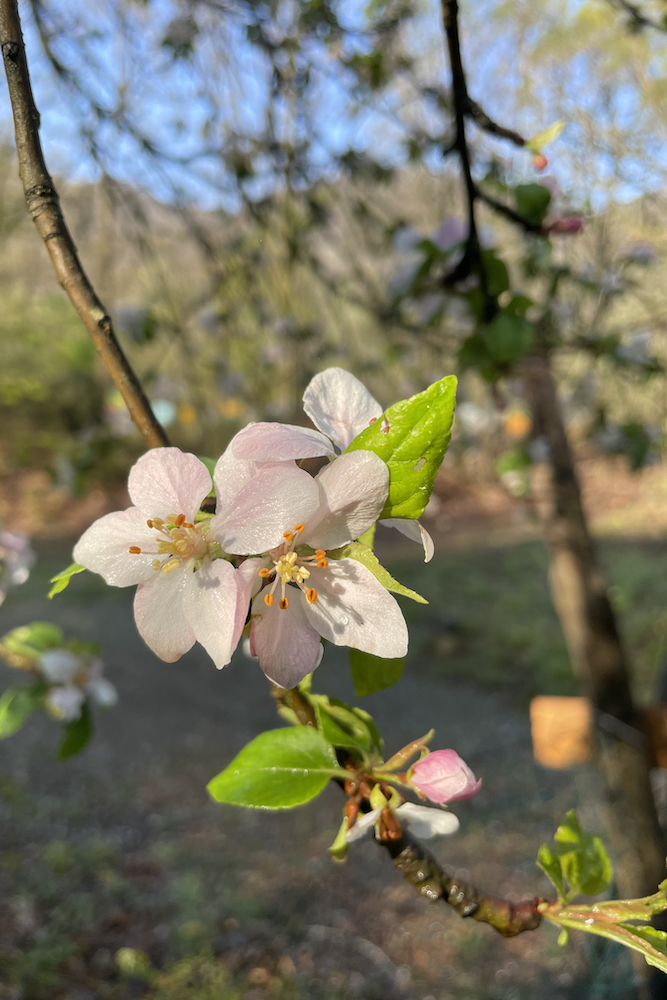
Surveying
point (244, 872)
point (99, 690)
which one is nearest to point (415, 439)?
point (99, 690)


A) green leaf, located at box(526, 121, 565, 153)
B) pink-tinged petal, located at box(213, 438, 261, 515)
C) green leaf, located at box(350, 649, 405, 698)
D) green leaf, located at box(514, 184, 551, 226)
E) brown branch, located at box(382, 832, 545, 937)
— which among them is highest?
green leaf, located at box(526, 121, 565, 153)

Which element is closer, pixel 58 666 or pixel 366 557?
pixel 366 557

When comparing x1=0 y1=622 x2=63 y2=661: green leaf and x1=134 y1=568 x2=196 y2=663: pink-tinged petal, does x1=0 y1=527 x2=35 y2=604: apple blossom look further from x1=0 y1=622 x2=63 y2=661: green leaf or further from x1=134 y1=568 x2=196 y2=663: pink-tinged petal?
x1=134 y1=568 x2=196 y2=663: pink-tinged petal

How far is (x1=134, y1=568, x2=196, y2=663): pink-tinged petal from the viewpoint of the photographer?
11.9 inches

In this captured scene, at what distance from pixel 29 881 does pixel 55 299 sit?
4.76 m

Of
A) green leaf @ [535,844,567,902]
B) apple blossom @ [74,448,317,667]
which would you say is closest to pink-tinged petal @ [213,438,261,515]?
apple blossom @ [74,448,317,667]

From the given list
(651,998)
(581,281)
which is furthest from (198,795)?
(581,281)

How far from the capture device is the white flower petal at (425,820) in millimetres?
340

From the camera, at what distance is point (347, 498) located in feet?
0.96

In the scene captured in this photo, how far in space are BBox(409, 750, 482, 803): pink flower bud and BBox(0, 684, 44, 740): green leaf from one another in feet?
1.91

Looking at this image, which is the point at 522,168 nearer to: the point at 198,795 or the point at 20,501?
the point at 198,795

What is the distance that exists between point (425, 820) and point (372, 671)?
0.27 feet

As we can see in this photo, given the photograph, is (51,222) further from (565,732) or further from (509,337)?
(565,732)

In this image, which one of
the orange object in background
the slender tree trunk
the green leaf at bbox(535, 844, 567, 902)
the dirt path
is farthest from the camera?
the dirt path
